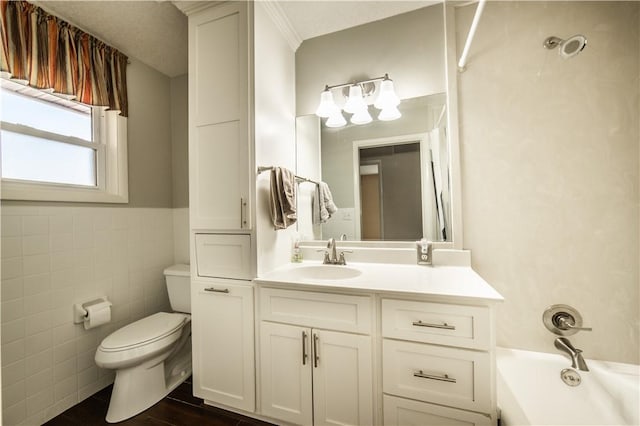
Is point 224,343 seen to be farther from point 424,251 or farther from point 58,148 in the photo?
point 58,148

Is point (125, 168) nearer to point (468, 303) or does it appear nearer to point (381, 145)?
point (381, 145)

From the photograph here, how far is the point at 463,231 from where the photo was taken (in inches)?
67.6

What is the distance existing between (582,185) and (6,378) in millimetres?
3128

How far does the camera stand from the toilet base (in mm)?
1614

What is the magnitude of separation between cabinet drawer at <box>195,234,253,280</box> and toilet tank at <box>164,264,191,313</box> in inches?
19.1

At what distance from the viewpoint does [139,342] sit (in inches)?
64.6

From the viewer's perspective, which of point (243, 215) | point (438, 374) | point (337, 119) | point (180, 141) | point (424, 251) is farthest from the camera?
point (180, 141)

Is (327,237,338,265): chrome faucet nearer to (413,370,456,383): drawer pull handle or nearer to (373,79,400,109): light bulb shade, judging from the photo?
(413,370,456,383): drawer pull handle

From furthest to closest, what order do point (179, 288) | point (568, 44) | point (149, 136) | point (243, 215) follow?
point (149, 136)
point (179, 288)
point (243, 215)
point (568, 44)

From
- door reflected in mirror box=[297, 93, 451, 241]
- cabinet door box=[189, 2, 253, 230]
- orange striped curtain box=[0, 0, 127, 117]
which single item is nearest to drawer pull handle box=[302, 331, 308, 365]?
cabinet door box=[189, 2, 253, 230]

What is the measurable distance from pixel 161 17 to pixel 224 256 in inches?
61.6

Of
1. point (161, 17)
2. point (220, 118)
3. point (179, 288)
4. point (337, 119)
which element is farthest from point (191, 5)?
point (179, 288)

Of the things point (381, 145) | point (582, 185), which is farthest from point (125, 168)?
point (582, 185)

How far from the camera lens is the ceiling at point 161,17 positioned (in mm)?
1721
